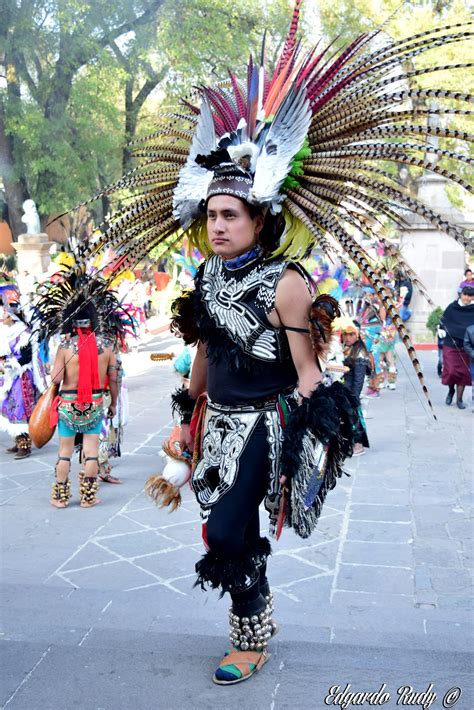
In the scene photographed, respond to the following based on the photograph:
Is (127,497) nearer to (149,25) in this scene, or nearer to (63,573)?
(63,573)

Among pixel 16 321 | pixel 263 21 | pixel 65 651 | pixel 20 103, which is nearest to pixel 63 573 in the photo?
pixel 65 651

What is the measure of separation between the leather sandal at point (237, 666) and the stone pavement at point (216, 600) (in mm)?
41

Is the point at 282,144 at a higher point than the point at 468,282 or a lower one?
higher

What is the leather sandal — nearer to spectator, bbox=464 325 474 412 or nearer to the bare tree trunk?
spectator, bbox=464 325 474 412

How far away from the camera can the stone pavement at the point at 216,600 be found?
3320 mm

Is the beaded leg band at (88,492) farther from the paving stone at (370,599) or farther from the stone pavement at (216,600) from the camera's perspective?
the paving stone at (370,599)

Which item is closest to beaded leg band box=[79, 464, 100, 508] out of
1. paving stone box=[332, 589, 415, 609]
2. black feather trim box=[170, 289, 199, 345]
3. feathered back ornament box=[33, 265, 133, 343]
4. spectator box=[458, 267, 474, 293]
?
feathered back ornament box=[33, 265, 133, 343]

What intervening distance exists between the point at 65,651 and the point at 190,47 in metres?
19.7

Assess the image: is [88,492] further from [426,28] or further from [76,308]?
[426,28]

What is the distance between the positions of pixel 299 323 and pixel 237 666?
1480 mm

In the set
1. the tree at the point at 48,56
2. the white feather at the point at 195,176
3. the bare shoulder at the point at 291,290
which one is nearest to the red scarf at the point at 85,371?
the white feather at the point at 195,176

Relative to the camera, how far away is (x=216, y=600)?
4363 mm

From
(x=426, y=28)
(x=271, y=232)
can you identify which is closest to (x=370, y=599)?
(x=271, y=232)

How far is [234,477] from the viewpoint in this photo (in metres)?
3.36
